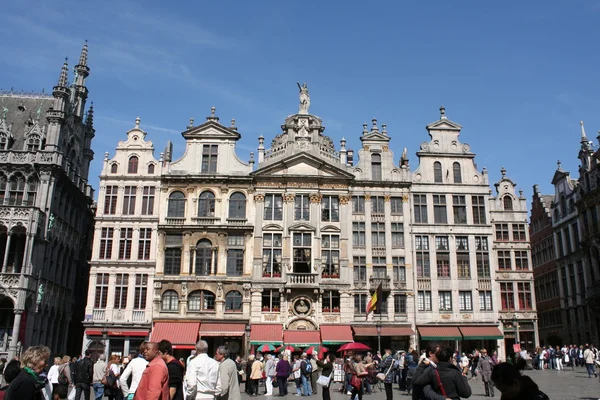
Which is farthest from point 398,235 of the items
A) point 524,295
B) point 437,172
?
point 524,295

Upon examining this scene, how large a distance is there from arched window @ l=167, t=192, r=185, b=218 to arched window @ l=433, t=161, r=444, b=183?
64.5 feet

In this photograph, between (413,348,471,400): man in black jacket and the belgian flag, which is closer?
(413,348,471,400): man in black jacket

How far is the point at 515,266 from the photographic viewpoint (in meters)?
44.2

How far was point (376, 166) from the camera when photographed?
44.0 metres

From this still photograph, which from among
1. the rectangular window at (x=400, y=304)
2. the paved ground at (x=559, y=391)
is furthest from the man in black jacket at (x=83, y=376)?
the rectangular window at (x=400, y=304)

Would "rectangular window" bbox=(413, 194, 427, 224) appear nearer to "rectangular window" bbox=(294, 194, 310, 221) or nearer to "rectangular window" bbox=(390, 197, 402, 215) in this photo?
"rectangular window" bbox=(390, 197, 402, 215)

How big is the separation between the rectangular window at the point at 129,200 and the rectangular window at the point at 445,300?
24.0m

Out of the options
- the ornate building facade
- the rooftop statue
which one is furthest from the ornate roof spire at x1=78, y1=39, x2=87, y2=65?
the rooftop statue

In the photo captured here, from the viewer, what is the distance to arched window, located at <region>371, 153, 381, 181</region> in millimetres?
43781

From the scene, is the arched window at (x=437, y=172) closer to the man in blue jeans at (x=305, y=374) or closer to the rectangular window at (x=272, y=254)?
the rectangular window at (x=272, y=254)

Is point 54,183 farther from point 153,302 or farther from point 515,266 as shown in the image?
point 515,266

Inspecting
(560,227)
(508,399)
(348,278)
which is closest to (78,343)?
(348,278)

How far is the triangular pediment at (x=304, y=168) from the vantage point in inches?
1687

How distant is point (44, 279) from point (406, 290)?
26058mm
